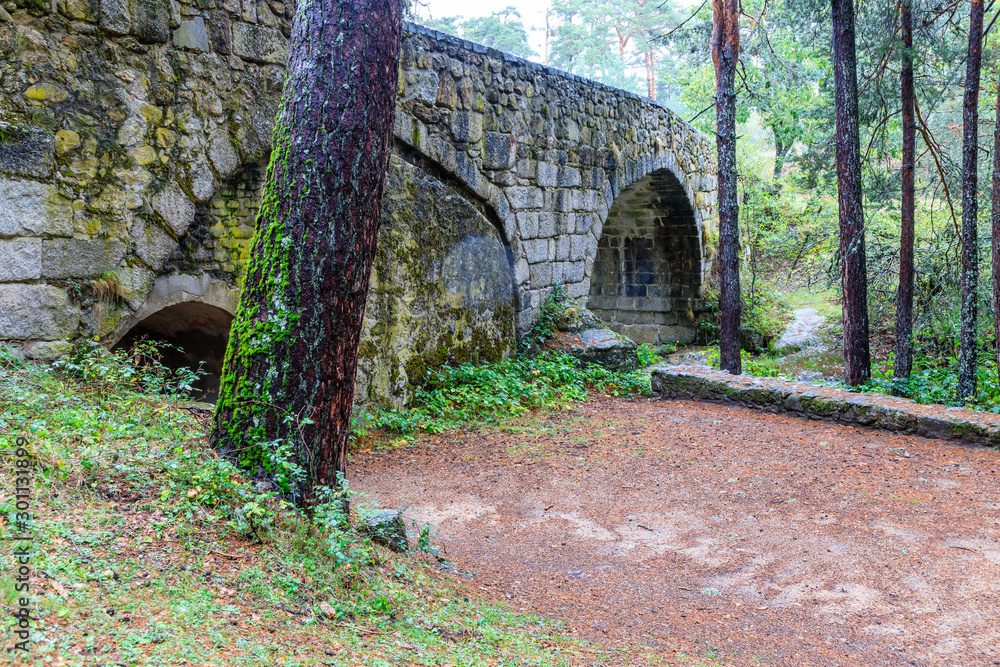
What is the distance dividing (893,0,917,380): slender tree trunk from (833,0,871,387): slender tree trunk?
0.85 metres

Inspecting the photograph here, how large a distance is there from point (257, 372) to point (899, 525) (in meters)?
3.62

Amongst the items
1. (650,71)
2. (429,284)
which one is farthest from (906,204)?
(650,71)

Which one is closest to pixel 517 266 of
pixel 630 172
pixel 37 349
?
pixel 630 172

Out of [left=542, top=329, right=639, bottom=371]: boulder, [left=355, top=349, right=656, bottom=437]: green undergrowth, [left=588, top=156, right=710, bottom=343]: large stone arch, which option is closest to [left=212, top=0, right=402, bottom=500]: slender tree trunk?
[left=355, top=349, right=656, bottom=437]: green undergrowth

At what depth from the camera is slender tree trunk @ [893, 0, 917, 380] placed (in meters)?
8.49

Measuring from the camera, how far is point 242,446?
339 centimetres

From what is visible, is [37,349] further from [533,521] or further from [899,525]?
[899,525]

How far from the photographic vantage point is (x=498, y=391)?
7.51 metres

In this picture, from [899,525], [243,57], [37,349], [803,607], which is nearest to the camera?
[803,607]

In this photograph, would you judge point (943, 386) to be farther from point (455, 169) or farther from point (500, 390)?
point (455, 169)

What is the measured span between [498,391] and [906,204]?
550 centimetres

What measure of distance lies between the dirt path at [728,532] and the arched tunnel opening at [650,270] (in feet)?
24.4

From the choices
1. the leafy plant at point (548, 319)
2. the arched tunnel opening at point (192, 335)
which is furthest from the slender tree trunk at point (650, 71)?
the arched tunnel opening at point (192, 335)

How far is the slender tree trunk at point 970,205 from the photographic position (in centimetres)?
741
